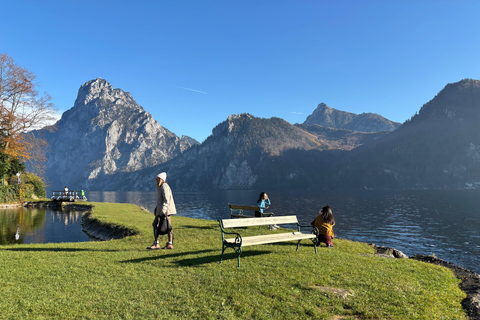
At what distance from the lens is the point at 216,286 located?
6.64 meters

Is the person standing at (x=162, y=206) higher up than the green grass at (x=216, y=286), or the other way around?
the person standing at (x=162, y=206)

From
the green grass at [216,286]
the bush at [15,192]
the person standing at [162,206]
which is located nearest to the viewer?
the green grass at [216,286]

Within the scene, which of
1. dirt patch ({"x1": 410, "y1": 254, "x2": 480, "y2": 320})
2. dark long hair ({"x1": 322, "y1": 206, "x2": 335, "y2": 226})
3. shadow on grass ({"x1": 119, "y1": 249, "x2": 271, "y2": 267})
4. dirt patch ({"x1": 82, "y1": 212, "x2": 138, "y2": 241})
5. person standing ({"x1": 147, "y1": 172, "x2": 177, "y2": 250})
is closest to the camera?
dirt patch ({"x1": 410, "y1": 254, "x2": 480, "y2": 320})

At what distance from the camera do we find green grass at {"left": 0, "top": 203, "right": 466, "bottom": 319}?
538cm

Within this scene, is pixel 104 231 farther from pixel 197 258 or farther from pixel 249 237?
pixel 249 237

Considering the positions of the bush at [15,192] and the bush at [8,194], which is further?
the bush at [15,192]

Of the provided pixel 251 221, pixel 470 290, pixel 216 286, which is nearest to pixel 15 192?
pixel 251 221

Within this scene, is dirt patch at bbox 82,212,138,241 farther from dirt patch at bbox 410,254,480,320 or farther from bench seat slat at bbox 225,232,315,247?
dirt patch at bbox 410,254,480,320

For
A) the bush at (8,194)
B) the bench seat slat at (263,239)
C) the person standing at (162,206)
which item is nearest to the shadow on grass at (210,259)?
the bench seat slat at (263,239)

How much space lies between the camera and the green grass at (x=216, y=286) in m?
5.38

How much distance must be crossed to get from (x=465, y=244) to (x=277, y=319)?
3036 cm

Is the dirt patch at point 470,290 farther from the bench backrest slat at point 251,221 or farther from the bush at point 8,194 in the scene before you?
the bush at point 8,194

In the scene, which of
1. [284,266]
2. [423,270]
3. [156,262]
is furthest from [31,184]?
[423,270]

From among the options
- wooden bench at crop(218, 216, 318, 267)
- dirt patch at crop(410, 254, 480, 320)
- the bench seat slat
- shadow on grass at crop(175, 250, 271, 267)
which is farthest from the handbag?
dirt patch at crop(410, 254, 480, 320)
